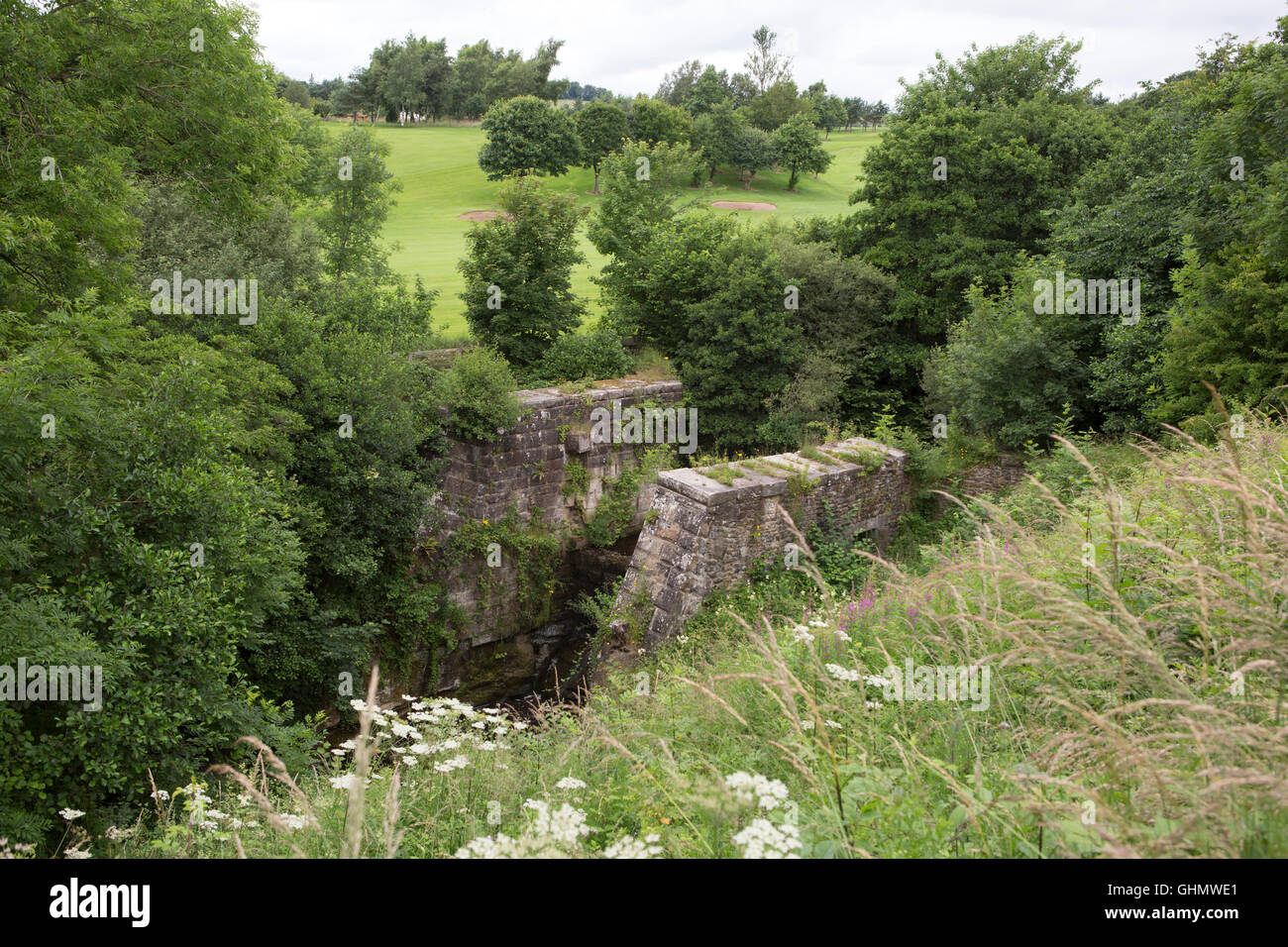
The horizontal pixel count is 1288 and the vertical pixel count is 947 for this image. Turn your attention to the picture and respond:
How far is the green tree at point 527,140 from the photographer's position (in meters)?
48.5

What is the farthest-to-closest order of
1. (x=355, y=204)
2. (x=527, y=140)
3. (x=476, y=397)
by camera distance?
(x=527, y=140) → (x=355, y=204) → (x=476, y=397)

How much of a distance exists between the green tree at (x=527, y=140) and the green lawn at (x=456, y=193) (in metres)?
1.57

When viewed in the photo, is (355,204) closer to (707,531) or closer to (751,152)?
(707,531)

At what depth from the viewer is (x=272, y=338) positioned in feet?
41.4

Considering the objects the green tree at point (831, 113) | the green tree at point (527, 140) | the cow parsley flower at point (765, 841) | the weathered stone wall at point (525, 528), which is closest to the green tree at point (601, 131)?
the green tree at point (527, 140)

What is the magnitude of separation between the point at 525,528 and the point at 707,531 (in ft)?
18.2

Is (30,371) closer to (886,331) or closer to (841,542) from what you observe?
(841,542)

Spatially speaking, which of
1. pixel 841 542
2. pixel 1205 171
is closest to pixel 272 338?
pixel 841 542

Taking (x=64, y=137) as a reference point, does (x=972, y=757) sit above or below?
below

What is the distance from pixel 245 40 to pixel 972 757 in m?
13.0

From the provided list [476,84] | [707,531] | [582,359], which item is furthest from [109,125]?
[476,84]

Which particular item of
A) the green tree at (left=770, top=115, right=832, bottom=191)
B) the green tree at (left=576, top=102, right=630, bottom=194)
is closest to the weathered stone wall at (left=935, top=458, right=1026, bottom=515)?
the green tree at (left=576, top=102, right=630, bottom=194)

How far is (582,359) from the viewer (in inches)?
740

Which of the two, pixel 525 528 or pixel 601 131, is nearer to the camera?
pixel 525 528
